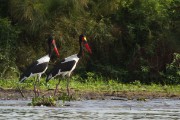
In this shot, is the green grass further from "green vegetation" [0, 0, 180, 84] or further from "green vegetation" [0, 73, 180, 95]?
"green vegetation" [0, 0, 180, 84]

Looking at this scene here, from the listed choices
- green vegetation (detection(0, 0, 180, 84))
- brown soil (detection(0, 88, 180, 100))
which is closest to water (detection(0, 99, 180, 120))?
brown soil (detection(0, 88, 180, 100))

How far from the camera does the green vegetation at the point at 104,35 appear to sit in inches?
825

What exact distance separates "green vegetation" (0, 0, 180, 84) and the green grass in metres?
0.42

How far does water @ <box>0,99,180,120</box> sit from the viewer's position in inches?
512

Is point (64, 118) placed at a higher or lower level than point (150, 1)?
lower

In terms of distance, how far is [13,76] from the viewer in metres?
20.4

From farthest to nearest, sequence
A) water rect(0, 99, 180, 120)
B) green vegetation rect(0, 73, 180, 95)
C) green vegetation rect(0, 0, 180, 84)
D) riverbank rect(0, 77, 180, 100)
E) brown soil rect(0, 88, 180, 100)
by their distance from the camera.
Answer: green vegetation rect(0, 0, 180, 84)
green vegetation rect(0, 73, 180, 95)
riverbank rect(0, 77, 180, 100)
brown soil rect(0, 88, 180, 100)
water rect(0, 99, 180, 120)

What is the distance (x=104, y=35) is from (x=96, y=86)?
2662mm

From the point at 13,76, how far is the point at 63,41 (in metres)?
1.74

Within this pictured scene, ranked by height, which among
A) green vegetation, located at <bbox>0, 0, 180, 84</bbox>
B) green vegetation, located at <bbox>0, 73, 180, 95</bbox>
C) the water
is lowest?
the water

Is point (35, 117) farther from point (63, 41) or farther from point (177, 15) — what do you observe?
point (177, 15)

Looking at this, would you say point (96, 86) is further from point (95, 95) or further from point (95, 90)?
point (95, 95)

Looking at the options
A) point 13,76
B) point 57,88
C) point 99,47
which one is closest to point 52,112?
point 57,88

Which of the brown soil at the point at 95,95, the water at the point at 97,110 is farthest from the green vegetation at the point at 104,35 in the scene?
the water at the point at 97,110
